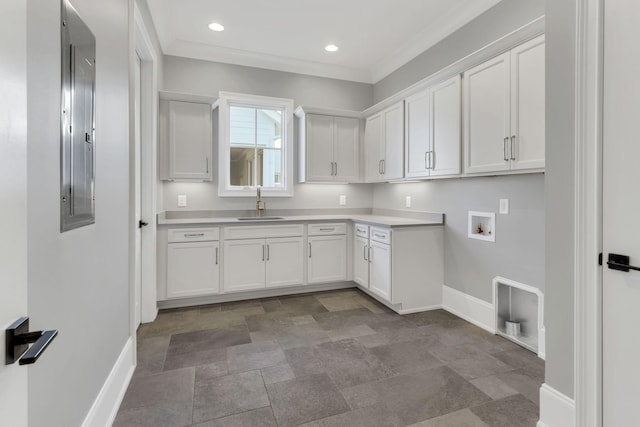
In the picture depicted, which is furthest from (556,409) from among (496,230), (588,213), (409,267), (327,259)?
(327,259)

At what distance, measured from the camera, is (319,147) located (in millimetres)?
4180

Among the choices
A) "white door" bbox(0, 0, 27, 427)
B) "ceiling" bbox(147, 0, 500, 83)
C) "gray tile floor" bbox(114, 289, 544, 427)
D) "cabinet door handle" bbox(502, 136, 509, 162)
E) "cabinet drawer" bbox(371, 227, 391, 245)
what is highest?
"ceiling" bbox(147, 0, 500, 83)

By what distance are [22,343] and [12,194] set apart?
28 cm

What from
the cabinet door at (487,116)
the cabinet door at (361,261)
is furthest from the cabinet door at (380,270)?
the cabinet door at (487,116)

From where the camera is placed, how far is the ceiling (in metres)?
3.04

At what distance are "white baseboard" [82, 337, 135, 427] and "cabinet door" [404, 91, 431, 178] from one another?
9.54 feet

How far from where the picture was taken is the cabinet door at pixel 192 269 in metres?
3.36

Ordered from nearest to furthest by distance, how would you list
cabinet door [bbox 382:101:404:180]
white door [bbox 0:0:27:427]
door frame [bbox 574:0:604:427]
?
white door [bbox 0:0:27:427]
door frame [bbox 574:0:604:427]
cabinet door [bbox 382:101:404:180]

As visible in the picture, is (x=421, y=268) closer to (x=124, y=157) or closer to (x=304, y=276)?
(x=304, y=276)

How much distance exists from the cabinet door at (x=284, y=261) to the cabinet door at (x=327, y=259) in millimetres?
130

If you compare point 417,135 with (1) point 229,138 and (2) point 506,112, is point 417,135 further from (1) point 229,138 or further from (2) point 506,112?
(1) point 229,138

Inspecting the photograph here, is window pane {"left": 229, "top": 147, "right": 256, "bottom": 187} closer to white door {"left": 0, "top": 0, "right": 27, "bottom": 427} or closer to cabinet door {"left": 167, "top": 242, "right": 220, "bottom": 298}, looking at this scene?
cabinet door {"left": 167, "top": 242, "right": 220, "bottom": 298}

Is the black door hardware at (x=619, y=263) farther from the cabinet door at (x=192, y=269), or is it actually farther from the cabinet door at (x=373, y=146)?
the cabinet door at (x=192, y=269)

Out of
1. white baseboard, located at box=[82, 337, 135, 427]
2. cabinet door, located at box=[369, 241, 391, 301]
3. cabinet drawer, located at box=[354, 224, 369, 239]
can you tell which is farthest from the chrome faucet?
white baseboard, located at box=[82, 337, 135, 427]
